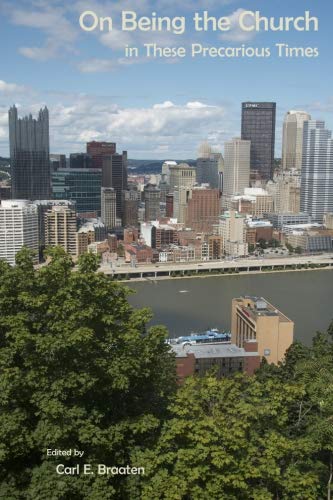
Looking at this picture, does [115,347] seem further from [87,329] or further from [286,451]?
[286,451]

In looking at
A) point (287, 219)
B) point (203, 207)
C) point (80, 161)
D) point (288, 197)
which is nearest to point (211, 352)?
point (203, 207)

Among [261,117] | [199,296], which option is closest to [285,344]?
[199,296]

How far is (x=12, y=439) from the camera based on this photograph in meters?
1.41

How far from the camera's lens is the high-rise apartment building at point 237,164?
27.2 meters

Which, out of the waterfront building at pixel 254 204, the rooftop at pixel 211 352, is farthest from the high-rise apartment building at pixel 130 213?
the rooftop at pixel 211 352

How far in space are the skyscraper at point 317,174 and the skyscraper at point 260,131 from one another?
795 cm

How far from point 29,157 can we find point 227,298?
1164 centimetres

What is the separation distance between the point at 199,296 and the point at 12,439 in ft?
Result: 27.2

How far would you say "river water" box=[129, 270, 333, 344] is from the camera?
7398mm

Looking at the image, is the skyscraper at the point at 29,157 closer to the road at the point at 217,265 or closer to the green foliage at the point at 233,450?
the road at the point at 217,265

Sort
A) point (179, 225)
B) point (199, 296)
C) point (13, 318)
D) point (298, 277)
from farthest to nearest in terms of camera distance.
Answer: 1. point (179, 225)
2. point (298, 277)
3. point (199, 296)
4. point (13, 318)

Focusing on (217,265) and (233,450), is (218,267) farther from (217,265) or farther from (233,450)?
(233,450)

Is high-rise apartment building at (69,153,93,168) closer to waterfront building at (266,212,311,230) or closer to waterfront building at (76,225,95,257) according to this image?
waterfront building at (266,212,311,230)

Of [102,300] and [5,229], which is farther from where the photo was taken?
[5,229]
